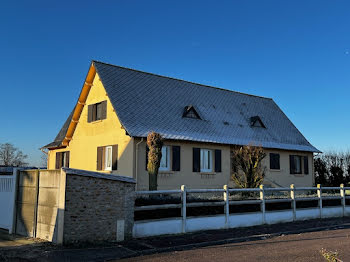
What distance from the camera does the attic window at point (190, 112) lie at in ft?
70.9

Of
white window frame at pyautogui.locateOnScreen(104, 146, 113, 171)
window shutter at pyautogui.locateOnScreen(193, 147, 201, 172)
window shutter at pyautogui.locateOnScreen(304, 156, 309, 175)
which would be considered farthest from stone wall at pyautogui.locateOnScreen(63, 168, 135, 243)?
window shutter at pyautogui.locateOnScreen(304, 156, 309, 175)

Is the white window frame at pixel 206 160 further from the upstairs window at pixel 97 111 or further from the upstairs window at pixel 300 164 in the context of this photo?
the upstairs window at pixel 300 164

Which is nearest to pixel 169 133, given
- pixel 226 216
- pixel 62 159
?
pixel 226 216

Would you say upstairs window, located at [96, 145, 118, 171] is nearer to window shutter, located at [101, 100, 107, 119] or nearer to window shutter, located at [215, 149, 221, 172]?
window shutter, located at [101, 100, 107, 119]

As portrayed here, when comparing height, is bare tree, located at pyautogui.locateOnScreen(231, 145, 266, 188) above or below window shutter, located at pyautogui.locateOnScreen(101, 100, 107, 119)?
below

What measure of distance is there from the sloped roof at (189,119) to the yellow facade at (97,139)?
2.26ft

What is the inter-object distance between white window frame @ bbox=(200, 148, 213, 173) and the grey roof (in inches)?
35.3

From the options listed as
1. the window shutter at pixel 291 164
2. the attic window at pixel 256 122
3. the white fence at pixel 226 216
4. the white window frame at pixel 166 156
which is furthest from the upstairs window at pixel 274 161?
the white window frame at pixel 166 156

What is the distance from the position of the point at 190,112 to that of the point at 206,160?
312 cm

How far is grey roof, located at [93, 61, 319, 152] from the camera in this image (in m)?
19.4

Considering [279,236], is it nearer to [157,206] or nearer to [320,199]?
[157,206]

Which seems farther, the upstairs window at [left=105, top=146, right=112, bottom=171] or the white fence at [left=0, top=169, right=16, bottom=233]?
the upstairs window at [left=105, top=146, right=112, bottom=171]

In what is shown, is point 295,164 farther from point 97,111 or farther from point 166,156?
point 97,111

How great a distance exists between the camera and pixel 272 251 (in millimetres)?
8992
